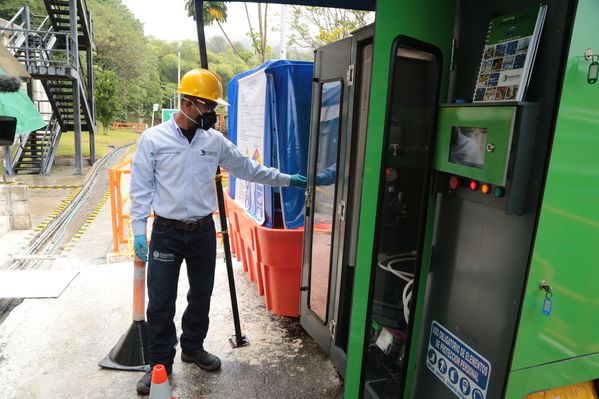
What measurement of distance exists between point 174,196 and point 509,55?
2.06 metres

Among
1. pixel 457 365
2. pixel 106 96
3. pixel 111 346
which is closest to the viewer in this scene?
pixel 457 365

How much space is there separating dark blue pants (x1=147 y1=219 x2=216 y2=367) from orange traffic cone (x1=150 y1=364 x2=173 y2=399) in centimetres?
63

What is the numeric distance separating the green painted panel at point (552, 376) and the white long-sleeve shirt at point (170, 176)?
6.68 feet

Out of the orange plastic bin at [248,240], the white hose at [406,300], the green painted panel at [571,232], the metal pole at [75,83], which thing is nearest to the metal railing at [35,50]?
the metal pole at [75,83]

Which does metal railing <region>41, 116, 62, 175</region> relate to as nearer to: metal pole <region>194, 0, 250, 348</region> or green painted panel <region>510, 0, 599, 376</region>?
metal pole <region>194, 0, 250, 348</region>

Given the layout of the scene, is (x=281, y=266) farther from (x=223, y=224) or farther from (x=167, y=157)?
(x=167, y=157)

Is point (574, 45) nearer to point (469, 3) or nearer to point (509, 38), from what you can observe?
point (509, 38)

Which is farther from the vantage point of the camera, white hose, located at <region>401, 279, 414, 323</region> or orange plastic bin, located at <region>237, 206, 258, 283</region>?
orange plastic bin, located at <region>237, 206, 258, 283</region>

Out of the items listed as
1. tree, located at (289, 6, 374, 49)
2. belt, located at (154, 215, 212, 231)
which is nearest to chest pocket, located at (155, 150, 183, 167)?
belt, located at (154, 215, 212, 231)

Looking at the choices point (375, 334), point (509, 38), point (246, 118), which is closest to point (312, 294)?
point (375, 334)

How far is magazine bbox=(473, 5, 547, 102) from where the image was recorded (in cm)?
167

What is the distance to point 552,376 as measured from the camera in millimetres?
1977

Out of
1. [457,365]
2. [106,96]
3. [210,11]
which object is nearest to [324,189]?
[457,365]

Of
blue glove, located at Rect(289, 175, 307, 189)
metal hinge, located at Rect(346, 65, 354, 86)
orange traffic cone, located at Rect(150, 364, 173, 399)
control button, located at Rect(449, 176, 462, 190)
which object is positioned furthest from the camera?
blue glove, located at Rect(289, 175, 307, 189)
